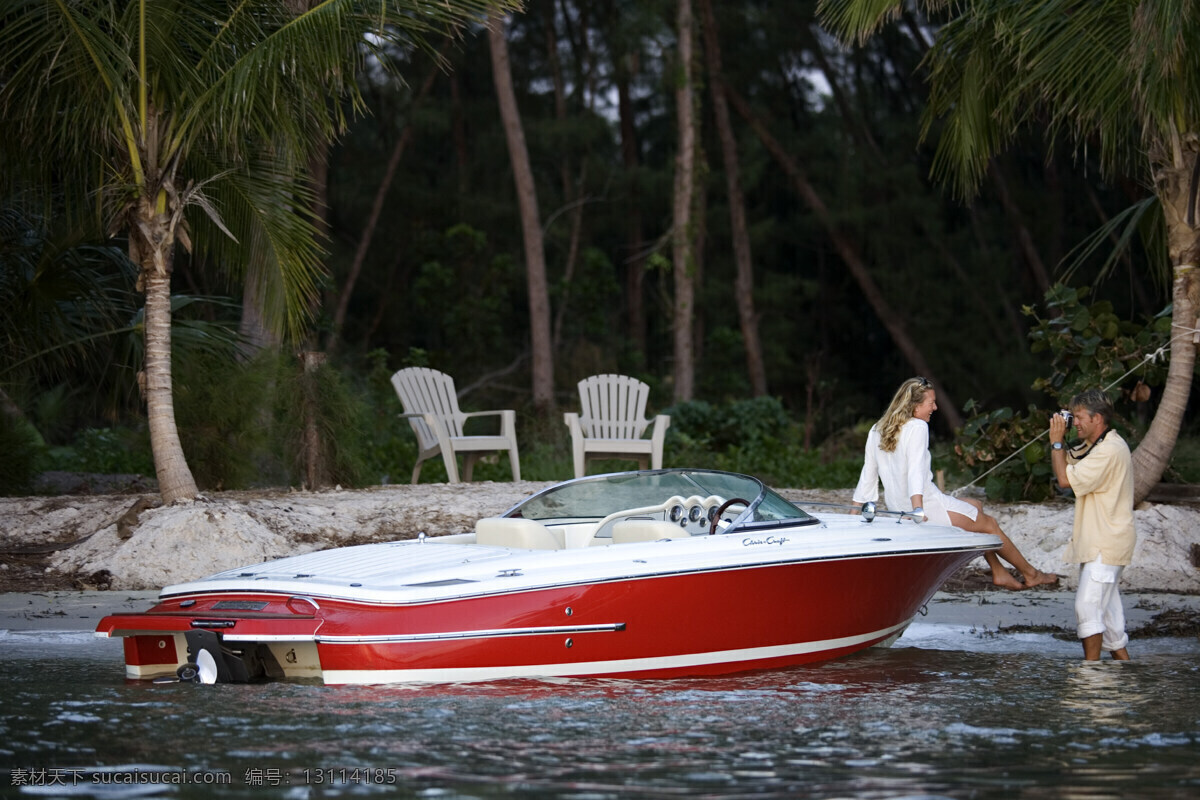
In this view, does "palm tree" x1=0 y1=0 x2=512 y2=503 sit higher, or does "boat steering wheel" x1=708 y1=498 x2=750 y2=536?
"palm tree" x1=0 y1=0 x2=512 y2=503

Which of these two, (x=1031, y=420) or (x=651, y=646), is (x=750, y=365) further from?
(x=651, y=646)

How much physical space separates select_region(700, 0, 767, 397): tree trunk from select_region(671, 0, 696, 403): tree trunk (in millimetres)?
4709

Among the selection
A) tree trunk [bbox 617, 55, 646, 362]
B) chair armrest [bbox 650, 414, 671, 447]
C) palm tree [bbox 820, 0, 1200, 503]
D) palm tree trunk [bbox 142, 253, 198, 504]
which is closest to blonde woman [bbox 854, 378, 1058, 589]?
palm tree [bbox 820, 0, 1200, 503]

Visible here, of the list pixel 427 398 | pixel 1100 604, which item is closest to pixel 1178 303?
pixel 1100 604

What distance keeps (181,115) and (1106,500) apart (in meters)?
6.78

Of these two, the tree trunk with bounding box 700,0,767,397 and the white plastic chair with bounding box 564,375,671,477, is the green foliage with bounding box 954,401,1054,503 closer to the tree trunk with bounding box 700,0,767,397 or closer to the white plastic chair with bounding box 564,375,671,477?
the white plastic chair with bounding box 564,375,671,477

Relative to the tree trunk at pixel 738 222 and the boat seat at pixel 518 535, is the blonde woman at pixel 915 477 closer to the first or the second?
the boat seat at pixel 518 535

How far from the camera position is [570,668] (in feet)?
17.8

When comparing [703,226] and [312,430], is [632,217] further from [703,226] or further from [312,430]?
[312,430]

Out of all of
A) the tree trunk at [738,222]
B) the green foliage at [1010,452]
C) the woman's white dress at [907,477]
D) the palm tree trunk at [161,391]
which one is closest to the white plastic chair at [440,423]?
the palm tree trunk at [161,391]

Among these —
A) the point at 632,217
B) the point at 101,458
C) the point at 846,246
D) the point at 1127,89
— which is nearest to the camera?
the point at 1127,89

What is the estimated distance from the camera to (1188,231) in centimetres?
885

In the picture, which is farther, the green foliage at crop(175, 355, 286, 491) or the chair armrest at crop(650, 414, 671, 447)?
the chair armrest at crop(650, 414, 671, 447)

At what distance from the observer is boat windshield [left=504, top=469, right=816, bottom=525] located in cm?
643
